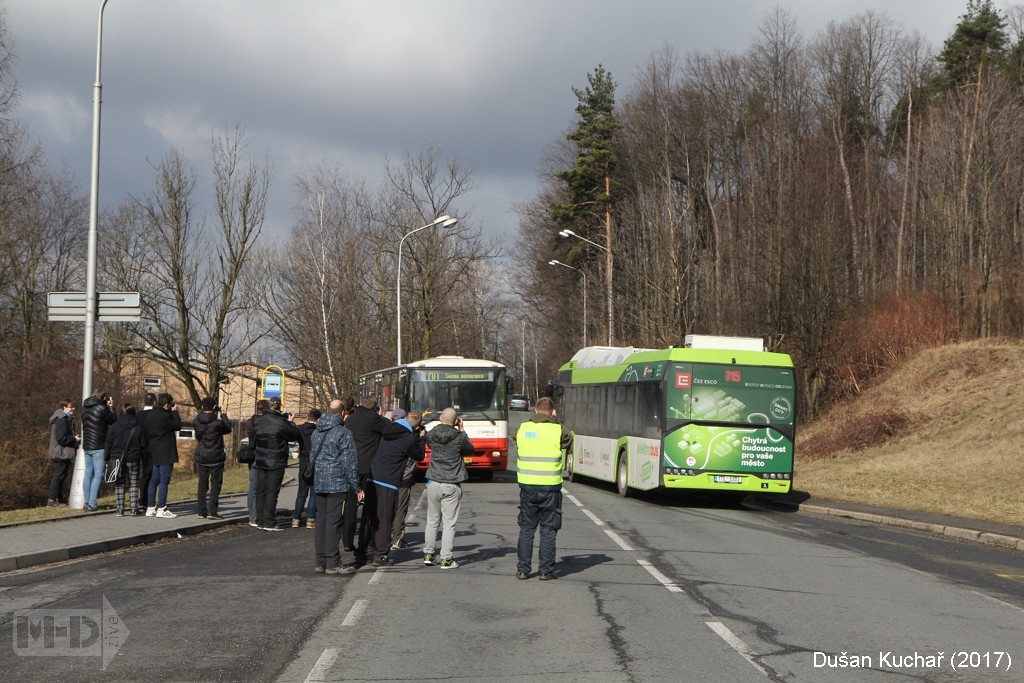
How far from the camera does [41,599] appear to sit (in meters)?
9.71

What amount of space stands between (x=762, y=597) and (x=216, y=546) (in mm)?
7334

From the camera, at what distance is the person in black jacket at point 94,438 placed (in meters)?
16.7

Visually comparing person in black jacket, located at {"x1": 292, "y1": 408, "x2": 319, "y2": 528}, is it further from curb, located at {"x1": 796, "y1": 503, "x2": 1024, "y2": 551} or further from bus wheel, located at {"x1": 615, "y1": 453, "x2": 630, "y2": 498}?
curb, located at {"x1": 796, "y1": 503, "x2": 1024, "y2": 551}

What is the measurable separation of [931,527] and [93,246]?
15.2 meters

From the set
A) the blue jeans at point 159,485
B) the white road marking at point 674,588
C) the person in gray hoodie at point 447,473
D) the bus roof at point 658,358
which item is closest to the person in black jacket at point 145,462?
the blue jeans at point 159,485

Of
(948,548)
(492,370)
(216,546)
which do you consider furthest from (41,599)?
(492,370)

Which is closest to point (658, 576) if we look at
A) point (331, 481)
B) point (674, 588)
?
point (674, 588)

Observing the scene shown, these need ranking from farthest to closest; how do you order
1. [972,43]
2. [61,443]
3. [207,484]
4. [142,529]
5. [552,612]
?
[972,43] → [61,443] → [207,484] → [142,529] → [552,612]

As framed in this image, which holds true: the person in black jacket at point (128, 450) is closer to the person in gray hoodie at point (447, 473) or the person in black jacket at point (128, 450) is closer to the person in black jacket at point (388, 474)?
the person in black jacket at point (388, 474)

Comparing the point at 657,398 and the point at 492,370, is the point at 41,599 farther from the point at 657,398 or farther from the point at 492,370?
the point at 492,370

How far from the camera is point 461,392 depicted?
29.0 metres

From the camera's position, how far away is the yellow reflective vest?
37.0ft

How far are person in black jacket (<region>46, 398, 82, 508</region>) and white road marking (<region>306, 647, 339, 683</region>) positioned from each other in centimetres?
1180

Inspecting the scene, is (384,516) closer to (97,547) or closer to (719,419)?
(97,547)
